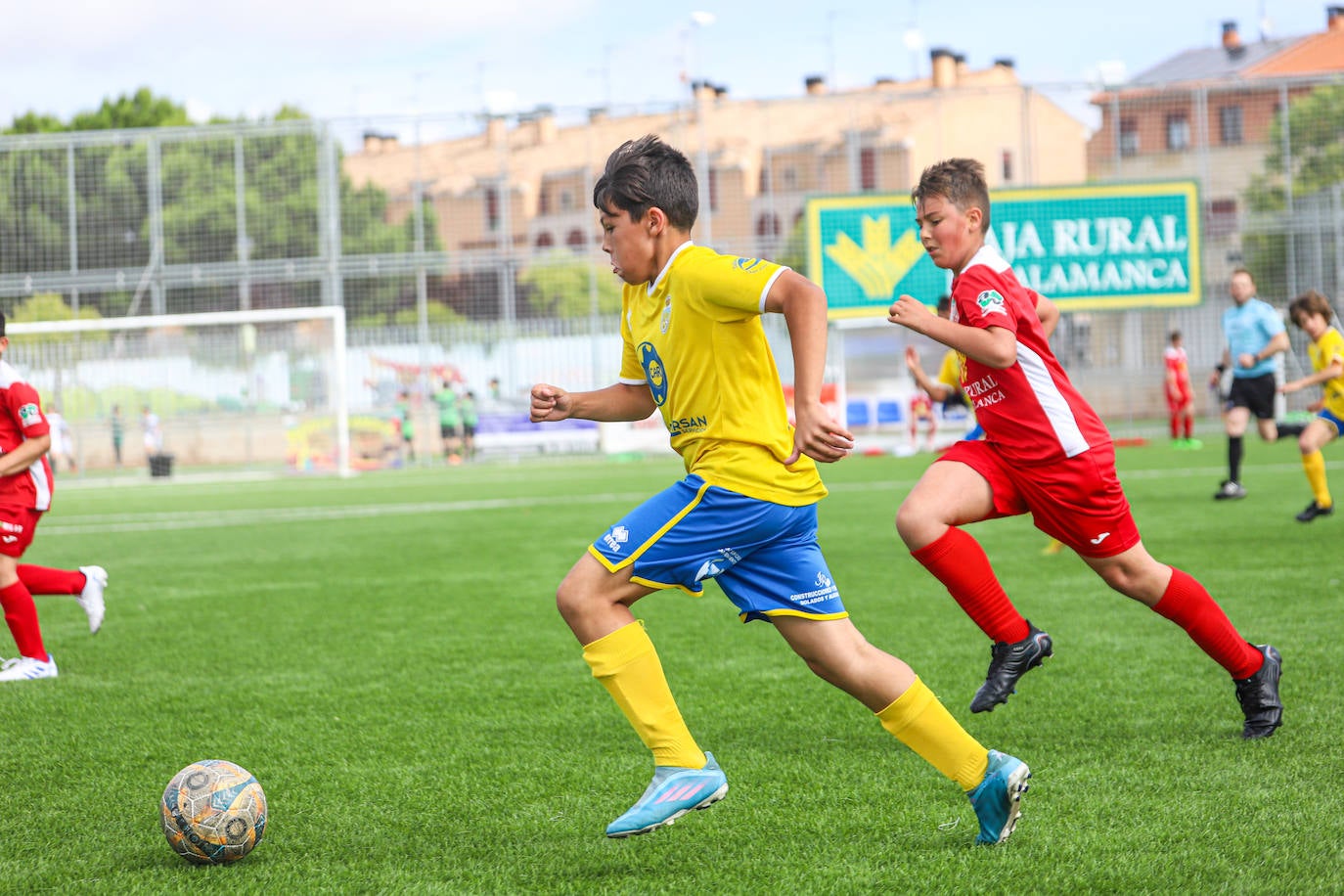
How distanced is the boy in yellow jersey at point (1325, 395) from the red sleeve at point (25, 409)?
8.64m

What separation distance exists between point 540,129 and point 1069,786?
4743 centimetres

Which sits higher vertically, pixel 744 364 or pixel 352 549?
pixel 744 364

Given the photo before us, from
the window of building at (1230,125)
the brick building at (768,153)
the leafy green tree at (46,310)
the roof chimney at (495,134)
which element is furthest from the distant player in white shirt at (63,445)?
the window of building at (1230,125)

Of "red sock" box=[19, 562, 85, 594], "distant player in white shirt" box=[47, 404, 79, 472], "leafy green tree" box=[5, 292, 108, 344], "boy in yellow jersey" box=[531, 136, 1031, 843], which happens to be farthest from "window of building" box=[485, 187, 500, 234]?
"boy in yellow jersey" box=[531, 136, 1031, 843]

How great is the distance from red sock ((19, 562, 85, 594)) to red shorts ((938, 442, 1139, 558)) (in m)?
4.78

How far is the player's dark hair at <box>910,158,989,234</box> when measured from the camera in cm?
452

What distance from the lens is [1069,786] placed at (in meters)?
3.75

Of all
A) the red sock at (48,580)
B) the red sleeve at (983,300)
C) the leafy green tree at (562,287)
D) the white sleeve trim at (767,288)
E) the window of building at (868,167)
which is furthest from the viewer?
the window of building at (868,167)

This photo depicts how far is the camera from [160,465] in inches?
968

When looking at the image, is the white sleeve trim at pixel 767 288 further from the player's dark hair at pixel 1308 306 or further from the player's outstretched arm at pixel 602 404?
the player's dark hair at pixel 1308 306

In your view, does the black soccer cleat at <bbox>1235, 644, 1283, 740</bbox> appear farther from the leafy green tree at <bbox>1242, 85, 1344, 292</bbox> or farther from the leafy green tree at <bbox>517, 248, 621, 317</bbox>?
the leafy green tree at <bbox>1242, 85, 1344, 292</bbox>

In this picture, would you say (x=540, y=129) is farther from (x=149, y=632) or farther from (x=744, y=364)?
(x=744, y=364)

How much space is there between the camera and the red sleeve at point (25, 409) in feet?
19.2

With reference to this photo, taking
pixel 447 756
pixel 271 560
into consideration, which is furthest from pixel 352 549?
pixel 447 756
